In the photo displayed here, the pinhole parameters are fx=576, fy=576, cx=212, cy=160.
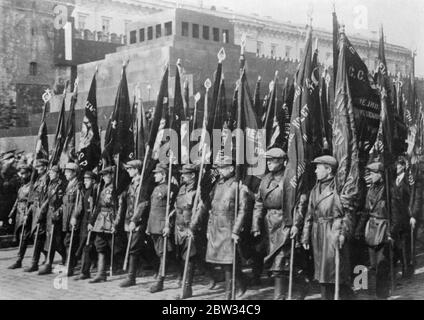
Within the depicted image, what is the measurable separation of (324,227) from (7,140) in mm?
15536

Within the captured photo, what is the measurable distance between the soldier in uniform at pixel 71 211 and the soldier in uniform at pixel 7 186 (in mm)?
4304

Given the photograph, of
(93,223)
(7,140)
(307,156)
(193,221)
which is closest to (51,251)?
(93,223)

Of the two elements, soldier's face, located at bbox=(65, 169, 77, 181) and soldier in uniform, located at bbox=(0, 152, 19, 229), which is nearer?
soldier's face, located at bbox=(65, 169, 77, 181)

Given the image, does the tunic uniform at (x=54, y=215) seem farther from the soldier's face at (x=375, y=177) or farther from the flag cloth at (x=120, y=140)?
the soldier's face at (x=375, y=177)

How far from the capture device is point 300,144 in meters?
7.59

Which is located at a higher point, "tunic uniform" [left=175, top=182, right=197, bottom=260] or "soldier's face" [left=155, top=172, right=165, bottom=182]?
"soldier's face" [left=155, top=172, right=165, bottom=182]

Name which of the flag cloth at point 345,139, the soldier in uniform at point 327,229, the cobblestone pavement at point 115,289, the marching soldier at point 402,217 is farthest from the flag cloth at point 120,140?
the marching soldier at point 402,217

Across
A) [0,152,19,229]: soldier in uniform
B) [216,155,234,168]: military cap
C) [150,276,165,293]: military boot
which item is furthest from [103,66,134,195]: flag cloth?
[0,152,19,229]: soldier in uniform

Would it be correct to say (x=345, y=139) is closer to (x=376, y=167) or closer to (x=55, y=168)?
(x=376, y=167)

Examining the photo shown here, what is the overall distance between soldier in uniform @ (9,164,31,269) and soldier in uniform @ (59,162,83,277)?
45.1 inches

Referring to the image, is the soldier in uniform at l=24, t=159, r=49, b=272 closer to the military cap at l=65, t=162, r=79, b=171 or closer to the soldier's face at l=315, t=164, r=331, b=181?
the military cap at l=65, t=162, r=79, b=171

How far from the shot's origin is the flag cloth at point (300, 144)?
7438 mm

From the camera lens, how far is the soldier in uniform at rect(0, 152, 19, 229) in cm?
1377

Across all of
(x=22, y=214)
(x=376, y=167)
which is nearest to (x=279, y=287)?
(x=376, y=167)
